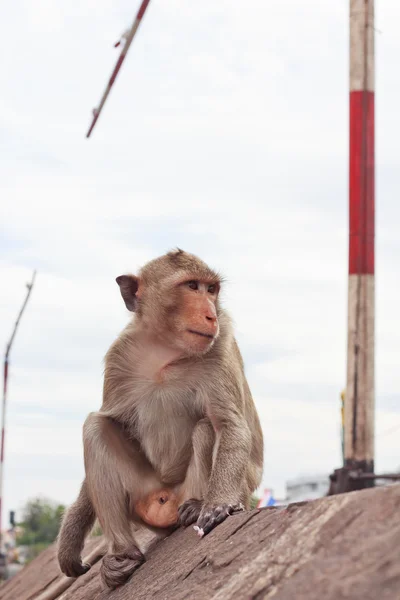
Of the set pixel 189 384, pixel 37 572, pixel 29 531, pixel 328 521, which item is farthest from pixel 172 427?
pixel 29 531

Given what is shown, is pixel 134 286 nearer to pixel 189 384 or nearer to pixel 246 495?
pixel 189 384

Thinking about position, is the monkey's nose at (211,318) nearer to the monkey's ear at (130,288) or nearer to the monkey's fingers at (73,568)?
the monkey's ear at (130,288)

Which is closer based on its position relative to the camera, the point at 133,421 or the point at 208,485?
the point at 208,485

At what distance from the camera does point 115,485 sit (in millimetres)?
4648

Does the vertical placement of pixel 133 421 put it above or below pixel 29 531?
above

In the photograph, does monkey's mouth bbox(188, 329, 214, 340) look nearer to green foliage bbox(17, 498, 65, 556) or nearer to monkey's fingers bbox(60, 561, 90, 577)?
monkey's fingers bbox(60, 561, 90, 577)

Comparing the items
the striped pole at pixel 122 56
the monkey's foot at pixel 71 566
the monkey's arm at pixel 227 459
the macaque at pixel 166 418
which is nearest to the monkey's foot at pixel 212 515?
the monkey's arm at pixel 227 459

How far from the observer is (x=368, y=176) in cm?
826

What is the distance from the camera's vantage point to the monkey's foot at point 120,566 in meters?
4.53

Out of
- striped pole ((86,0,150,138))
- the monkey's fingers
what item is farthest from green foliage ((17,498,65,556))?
the monkey's fingers

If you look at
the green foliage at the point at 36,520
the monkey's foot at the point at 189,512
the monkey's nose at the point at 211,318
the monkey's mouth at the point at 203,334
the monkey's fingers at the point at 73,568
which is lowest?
the green foliage at the point at 36,520

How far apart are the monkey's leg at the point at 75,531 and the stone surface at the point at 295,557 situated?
0.83m

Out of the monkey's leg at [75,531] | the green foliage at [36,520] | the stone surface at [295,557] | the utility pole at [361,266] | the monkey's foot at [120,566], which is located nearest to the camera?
the stone surface at [295,557]

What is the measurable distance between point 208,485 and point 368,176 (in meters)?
4.47
